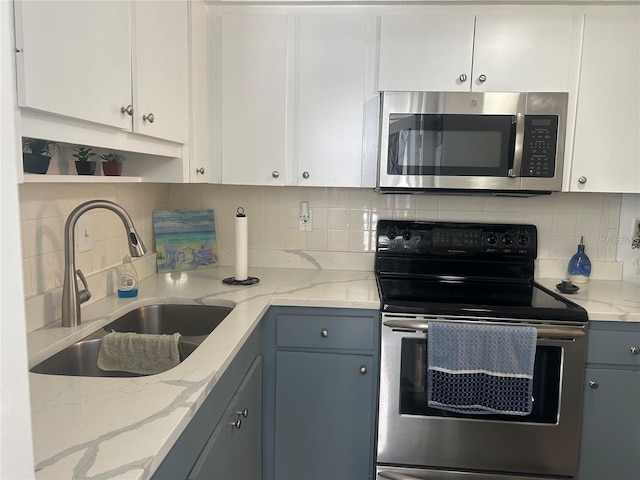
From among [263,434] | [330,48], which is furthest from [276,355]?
[330,48]

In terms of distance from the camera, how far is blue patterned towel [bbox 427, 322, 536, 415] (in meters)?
1.66

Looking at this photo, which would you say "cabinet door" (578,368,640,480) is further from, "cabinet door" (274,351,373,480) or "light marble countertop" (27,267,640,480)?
"cabinet door" (274,351,373,480)

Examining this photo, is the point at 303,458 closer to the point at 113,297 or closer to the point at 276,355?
the point at 276,355

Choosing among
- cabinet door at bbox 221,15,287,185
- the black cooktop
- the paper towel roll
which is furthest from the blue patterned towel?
cabinet door at bbox 221,15,287,185

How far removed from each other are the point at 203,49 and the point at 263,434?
1643 millimetres

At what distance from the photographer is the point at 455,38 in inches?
74.4

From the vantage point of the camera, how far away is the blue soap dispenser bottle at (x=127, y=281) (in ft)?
5.74

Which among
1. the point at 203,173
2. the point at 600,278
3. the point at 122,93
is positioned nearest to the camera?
the point at 122,93

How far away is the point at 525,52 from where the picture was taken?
1876 mm

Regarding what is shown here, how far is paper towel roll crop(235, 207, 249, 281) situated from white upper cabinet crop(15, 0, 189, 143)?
42 centimetres

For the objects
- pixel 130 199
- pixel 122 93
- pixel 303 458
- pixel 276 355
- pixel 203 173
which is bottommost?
pixel 303 458

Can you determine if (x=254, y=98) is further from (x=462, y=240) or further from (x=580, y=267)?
(x=580, y=267)

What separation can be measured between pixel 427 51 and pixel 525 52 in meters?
0.40

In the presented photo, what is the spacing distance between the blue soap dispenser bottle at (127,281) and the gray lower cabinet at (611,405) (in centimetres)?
177
